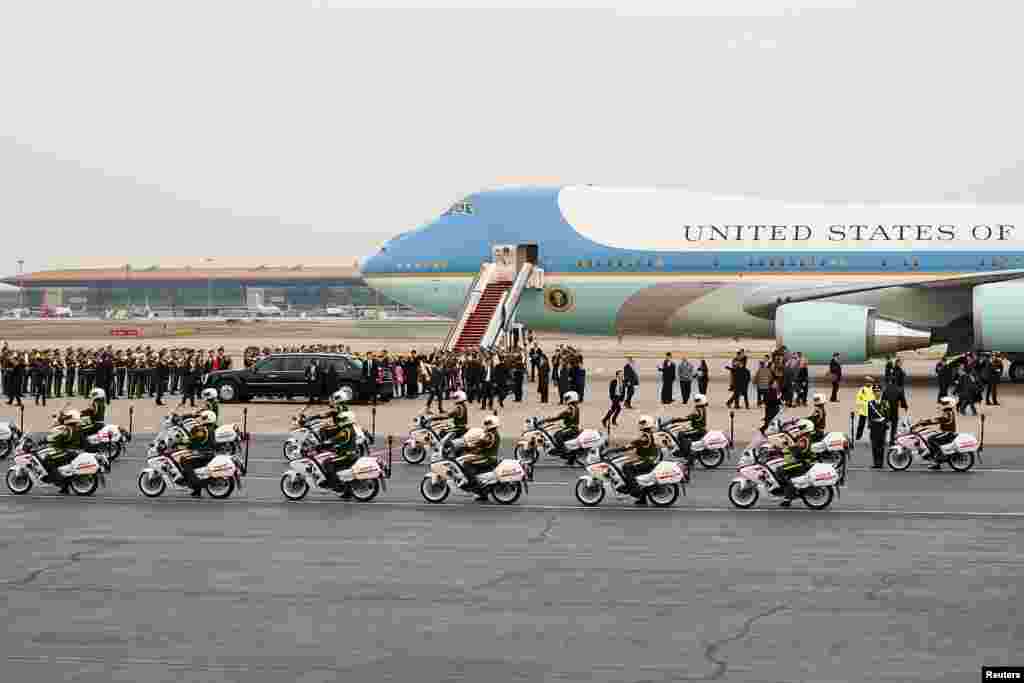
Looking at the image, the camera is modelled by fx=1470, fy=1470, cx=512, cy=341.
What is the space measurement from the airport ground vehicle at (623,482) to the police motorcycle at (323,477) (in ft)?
11.2

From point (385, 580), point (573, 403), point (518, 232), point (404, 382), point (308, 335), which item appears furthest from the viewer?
point (308, 335)

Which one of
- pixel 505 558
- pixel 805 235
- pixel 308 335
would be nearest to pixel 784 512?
pixel 505 558

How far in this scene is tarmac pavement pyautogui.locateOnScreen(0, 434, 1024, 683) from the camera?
13844mm

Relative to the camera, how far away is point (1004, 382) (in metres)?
51.7

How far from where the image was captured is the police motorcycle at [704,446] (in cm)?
2861

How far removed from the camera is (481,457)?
2436 cm

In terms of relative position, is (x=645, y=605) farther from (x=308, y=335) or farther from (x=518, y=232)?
(x=308, y=335)

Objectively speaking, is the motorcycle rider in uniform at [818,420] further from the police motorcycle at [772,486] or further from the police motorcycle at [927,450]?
the police motorcycle at [772,486]

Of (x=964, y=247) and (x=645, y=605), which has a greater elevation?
(x=964, y=247)

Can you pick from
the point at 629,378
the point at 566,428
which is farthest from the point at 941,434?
the point at 629,378

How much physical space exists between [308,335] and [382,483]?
82.2 m

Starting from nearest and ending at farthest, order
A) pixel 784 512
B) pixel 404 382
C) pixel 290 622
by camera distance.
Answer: pixel 290 622 < pixel 784 512 < pixel 404 382

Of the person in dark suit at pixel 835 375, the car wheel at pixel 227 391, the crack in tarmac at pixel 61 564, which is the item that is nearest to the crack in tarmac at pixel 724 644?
the crack in tarmac at pixel 61 564

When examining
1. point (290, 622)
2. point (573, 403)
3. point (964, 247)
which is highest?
point (964, 247)
